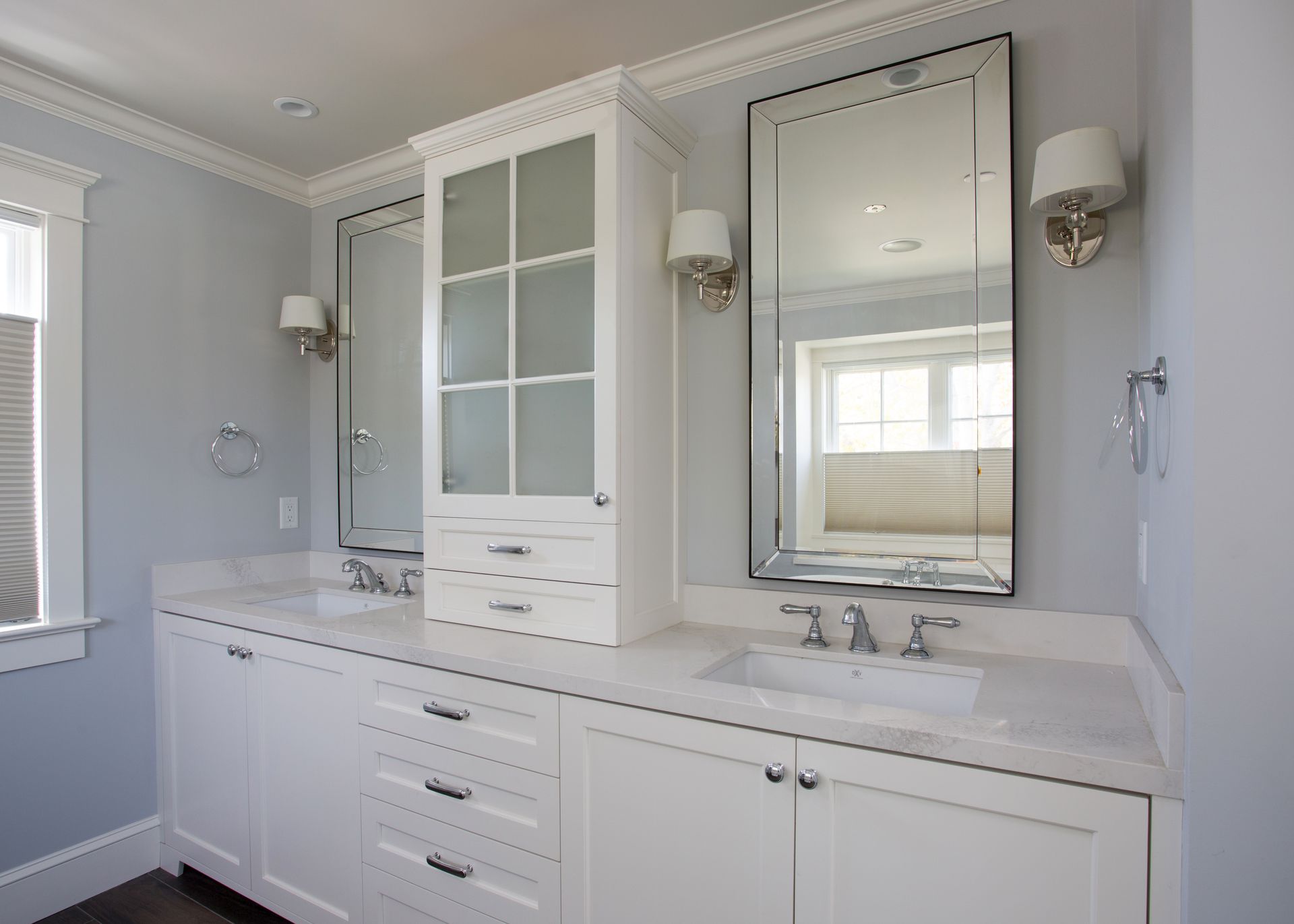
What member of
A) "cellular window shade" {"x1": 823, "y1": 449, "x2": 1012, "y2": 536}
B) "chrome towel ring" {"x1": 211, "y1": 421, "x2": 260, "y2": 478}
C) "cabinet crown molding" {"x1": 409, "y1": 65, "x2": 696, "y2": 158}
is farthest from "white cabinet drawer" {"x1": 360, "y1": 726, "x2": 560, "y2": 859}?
"cabinet crown molding" {"x1": 409, "y1": 65, "x2": 696, "y2": 158}

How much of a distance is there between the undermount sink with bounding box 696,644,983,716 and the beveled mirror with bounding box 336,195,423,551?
4.57ft

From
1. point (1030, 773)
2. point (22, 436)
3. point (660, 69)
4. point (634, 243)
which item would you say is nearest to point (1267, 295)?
point (1030, 773)

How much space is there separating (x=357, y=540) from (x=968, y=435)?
7.30 feet

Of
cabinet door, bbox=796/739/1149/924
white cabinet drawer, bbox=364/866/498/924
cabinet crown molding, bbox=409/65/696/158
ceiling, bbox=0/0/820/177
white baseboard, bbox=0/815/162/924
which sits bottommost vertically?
white baseboard, bbox=0/815/162/924

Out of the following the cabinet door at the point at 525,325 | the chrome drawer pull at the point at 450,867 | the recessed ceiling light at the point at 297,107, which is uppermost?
the recessed ceiling light at the point at 297,107

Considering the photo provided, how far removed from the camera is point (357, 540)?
2.79 m

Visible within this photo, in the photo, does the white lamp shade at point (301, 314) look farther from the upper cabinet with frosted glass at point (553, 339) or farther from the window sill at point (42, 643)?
the window sill at point (42, 643)

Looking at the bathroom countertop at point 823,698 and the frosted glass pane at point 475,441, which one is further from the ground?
the frosted glass pane at point 475,441

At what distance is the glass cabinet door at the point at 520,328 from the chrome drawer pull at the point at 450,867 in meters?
0.84

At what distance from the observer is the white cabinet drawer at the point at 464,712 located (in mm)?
1553

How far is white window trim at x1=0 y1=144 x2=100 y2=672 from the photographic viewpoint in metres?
2.17

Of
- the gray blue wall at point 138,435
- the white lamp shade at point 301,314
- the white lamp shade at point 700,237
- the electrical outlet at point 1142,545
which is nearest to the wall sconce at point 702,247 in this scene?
the white lamp shade at point 700,237

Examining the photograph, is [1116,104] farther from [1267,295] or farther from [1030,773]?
[1030,773]

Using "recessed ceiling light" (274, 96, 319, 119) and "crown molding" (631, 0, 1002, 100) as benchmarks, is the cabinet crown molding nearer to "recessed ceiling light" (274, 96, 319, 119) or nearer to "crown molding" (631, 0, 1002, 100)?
"crown molding" (631, 0, 1002, 100)
